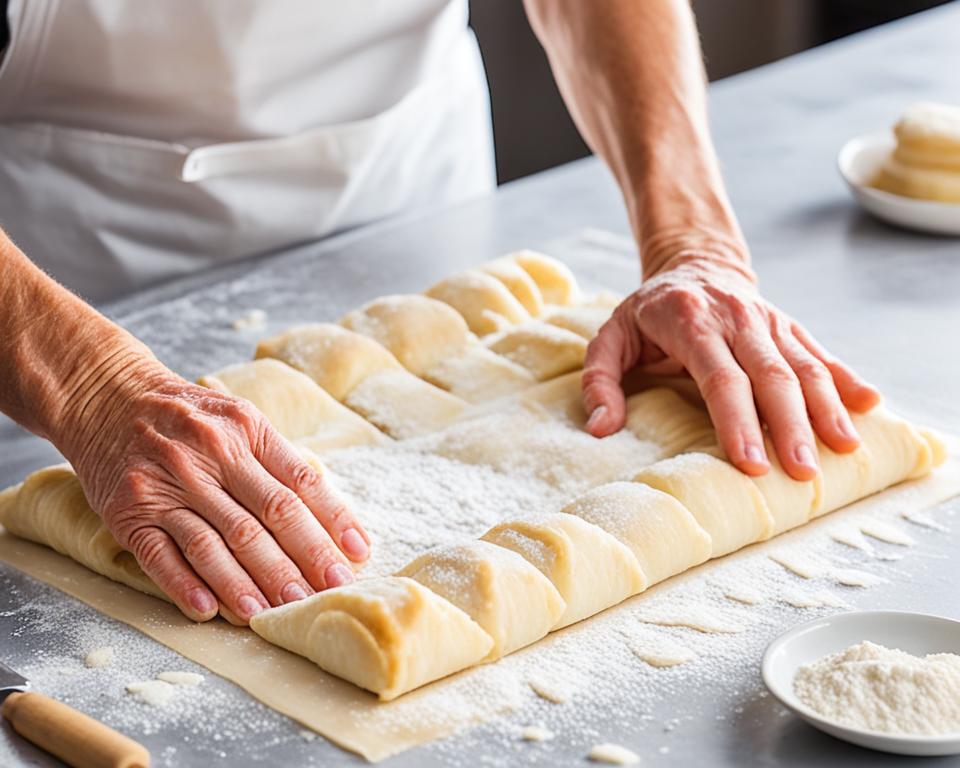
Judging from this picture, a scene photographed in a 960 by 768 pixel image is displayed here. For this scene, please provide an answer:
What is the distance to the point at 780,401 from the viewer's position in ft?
→ 6.39

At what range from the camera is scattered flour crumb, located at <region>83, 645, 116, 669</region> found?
5.41 feet

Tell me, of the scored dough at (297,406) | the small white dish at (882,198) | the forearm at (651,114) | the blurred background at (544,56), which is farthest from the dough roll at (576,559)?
the blurred background at (544,56)

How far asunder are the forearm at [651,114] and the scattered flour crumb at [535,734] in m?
1.00

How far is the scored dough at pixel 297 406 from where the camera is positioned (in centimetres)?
211

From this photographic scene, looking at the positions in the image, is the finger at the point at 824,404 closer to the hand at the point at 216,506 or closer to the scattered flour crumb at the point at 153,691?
the hand at the point at 216,506

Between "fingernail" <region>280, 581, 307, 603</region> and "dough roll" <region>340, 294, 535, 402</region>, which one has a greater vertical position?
"fingernail" <region>280, 581, 307, 603</region>

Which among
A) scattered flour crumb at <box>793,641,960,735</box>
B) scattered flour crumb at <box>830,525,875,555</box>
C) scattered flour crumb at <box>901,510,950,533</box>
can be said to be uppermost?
scattered flour crumb at <box>793,641,960,735</box>

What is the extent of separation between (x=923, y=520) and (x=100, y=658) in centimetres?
108

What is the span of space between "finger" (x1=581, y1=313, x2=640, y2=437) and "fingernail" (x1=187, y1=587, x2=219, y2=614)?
0.64 metres

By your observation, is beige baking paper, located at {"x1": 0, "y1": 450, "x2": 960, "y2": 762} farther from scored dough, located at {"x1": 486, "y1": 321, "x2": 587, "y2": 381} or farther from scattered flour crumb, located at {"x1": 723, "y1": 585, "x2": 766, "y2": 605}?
scored dough, located at {"x1": 486, "y1": 321, "x2": 587, "y2": 381}

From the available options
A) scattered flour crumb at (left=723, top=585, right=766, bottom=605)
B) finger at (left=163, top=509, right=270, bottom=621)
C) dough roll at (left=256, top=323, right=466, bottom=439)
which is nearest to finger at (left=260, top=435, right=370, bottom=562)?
finger at (left=163, top=509, right=270, bottom=621)

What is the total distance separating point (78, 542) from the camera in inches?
73.0

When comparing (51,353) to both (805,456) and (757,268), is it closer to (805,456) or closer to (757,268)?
(805,456)

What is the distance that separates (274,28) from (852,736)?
1.79 meters
